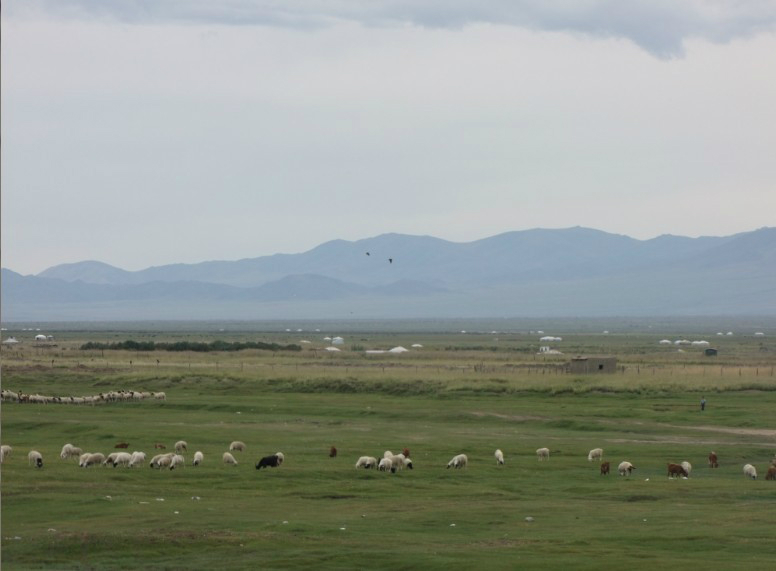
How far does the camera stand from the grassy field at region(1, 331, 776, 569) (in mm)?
24578

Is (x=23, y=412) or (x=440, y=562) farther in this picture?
(x=23, y=412)

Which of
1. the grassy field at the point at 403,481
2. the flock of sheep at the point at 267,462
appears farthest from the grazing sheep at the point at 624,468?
the grassy field at the point at 403,481

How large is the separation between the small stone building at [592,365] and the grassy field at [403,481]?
23.0 feet

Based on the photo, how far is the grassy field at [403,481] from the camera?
80.6 ft

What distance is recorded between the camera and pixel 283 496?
3228cm

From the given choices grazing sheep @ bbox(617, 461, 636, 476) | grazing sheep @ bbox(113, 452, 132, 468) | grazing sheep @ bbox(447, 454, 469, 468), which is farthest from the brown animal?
grazing sheep @ bbox(113, 452, 132, 468)

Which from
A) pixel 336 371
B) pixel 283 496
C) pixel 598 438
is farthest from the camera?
pixel 336 371

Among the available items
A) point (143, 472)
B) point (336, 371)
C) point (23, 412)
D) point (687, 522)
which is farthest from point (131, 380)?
point (687, 522)

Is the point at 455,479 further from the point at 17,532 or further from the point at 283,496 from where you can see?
the point at 17,532

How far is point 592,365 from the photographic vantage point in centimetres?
8381

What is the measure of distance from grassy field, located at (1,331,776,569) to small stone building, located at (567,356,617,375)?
700cm

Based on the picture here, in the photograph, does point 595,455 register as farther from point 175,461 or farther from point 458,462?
point 175,461

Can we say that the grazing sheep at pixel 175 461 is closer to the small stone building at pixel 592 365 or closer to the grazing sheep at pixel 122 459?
the grazing sheep at pixel 122 459

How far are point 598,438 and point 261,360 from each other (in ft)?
204
